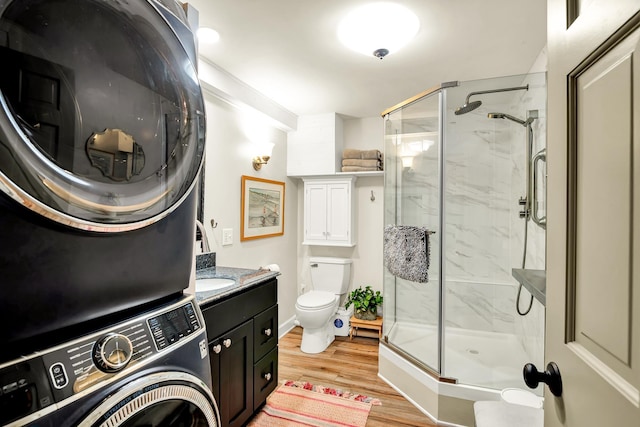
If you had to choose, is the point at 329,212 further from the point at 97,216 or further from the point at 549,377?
the point at 97,216

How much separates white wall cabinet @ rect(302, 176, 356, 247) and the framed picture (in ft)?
1.05

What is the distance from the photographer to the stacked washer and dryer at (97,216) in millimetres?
525

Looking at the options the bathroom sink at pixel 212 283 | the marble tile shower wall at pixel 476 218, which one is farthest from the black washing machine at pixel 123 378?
the marble tile shower wall at pixel 476 218

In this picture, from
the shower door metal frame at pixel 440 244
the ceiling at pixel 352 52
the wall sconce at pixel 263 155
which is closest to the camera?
the ceiling at pixel 352 52

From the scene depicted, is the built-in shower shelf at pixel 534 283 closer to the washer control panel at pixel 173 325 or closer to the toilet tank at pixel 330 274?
the washer control panel at pixel 173 325

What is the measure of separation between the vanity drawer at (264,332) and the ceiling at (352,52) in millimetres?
1703

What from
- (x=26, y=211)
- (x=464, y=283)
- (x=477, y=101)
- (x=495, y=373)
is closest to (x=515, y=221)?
(x=464, y=283)

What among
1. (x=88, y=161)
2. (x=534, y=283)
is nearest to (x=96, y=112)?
(x=88, y=161)

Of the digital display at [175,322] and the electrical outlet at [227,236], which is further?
the electrical outlet at [227,236]

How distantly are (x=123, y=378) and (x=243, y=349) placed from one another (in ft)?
4.24

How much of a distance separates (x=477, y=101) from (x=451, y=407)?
207 cm

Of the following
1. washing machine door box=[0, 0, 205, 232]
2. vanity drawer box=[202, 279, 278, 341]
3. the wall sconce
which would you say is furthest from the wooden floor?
washing machine door box=[0, 0, 205, 232]

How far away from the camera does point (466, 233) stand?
285 cm

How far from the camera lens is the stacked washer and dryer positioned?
525 millimetres
